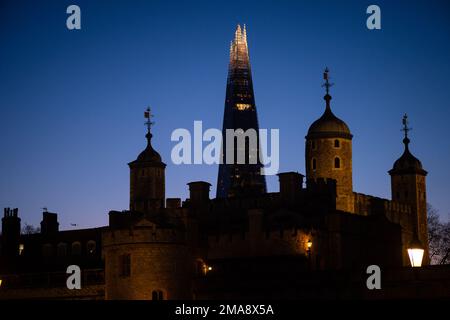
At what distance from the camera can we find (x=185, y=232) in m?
76.1

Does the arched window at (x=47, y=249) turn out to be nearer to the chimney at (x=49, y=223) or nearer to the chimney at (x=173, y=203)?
the chimney at (x=49, y=223)

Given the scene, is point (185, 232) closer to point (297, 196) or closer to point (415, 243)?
point (297, 196)

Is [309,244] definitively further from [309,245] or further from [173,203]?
[173,203]

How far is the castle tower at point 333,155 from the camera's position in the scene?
101 metres

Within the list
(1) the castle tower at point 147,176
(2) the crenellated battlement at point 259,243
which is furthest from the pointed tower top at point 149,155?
(2) the crenellated battlement at point 259,243

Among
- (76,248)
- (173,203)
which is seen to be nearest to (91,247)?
(76,248)

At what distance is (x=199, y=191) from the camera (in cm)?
9681

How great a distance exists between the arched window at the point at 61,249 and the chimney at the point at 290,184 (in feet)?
69.0

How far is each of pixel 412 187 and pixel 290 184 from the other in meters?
23.2

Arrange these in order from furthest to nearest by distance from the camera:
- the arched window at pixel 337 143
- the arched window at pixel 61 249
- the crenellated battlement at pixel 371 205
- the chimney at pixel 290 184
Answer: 1. the arched window at pixel 61 249
2. the crenellated battlement at pixel 371 205
3. the arched window at pixel 337 143
4. the chimney at pixel 290 184

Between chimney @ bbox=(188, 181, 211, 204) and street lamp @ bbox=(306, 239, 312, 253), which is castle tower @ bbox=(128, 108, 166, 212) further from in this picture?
street lamp @ bbox=(306, 239, 312, 253)
